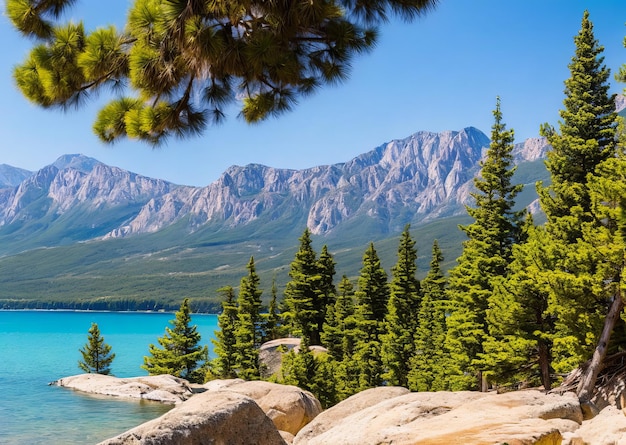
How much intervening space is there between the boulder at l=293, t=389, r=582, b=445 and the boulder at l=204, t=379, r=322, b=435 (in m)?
9.22

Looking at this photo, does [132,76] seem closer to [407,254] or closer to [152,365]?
[407,254]

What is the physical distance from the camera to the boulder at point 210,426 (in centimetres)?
644

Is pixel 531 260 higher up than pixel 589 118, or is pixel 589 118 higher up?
pixel 589 118

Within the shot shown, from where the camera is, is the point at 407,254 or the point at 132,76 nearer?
the point at 132,76

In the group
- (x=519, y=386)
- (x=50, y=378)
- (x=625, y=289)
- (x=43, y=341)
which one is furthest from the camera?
(x=43, y=341)

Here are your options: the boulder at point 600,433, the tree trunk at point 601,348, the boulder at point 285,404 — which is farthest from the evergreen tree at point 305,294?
the boulder at point 600,433

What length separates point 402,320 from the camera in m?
44.5

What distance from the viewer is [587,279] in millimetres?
18500

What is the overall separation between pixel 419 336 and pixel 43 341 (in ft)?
360

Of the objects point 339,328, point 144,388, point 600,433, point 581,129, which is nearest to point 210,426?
point 600,433

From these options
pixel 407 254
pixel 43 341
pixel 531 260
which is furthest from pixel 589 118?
pixel 43 341

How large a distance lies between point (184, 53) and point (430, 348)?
1489 inches

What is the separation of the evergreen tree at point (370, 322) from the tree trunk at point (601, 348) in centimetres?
2471

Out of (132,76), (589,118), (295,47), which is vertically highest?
(589,118)
